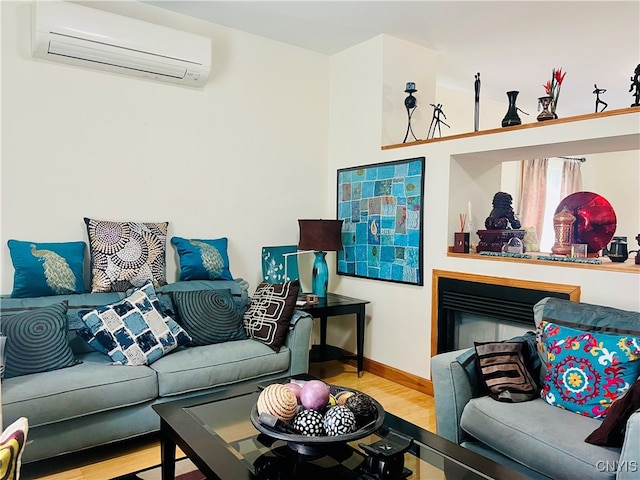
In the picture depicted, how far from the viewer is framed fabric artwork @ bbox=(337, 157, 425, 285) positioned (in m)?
3.49

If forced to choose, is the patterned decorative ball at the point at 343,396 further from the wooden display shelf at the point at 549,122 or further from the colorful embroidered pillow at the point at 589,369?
the wooden display shelf at the point at 549,122

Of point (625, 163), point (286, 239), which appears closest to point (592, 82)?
point (625, 163)

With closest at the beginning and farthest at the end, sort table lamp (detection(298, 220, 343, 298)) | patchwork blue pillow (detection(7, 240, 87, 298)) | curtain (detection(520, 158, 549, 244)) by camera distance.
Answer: patchwork blue pillow (detection(7, 240, 87, 298)) → table lamp (detection(298, 220, 343, 298)) → curtain (detection(520, 158, 549, 244))

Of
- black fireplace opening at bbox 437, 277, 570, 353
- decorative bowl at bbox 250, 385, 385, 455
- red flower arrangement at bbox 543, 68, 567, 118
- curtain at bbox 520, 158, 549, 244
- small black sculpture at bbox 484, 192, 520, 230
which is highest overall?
red flower arrangement at bbox 543, 68, 567, 118

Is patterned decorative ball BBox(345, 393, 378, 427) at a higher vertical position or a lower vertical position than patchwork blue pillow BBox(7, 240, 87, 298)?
lower

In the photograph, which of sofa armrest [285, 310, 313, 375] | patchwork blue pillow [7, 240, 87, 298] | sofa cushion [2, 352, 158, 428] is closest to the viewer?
sofa cushion [2, 352, 158, 428]

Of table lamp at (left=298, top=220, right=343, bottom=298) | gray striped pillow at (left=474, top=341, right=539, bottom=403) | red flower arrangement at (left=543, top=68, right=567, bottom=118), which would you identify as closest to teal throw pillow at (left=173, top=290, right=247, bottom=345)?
table lamp at (left=298, top=220, right=343, bottom=298)

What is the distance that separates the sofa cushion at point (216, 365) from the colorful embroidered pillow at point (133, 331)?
0.25ft

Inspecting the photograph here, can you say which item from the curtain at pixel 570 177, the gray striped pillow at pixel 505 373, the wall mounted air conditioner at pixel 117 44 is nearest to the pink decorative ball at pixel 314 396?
the gray striped pillow at pixel 505 373

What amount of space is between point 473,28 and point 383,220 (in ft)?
4.98

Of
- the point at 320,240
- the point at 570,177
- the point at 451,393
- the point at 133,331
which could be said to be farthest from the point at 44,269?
the point at 570,177

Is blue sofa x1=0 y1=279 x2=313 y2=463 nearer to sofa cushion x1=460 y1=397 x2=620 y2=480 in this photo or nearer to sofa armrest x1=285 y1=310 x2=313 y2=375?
sofa armrest x1=285 y1=310 x2=313 y2=375

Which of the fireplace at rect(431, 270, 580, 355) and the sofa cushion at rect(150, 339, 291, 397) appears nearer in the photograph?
the sofa cushion at rect(150, 339, 291, 397)

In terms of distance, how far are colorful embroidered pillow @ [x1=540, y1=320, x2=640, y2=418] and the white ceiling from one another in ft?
7.26
